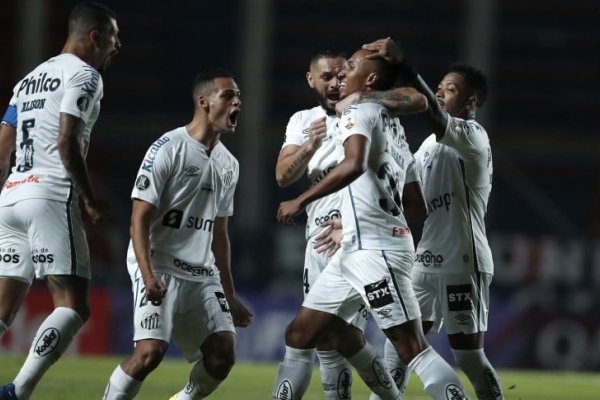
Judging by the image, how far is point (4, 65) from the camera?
77.6 feet

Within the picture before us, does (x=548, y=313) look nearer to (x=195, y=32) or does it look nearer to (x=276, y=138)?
(x=276, y=138)

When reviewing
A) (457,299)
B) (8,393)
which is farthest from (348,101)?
(8,393)

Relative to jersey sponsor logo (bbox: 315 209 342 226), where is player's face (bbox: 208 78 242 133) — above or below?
above

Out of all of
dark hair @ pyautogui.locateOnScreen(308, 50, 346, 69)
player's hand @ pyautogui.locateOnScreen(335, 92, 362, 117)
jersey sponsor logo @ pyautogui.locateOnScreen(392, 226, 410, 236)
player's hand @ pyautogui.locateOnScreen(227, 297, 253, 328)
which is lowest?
player's hand @ pyautogui.locateOnScreen(227, 297, 253, 328)

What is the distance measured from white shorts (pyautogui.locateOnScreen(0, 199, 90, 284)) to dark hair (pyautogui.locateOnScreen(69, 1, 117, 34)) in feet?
3.49

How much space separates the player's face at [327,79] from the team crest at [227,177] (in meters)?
0.94

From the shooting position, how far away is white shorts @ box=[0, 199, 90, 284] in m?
7.14

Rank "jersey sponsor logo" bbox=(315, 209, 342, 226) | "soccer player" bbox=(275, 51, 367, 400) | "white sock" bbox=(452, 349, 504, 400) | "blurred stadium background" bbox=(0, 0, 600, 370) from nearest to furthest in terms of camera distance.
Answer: "soccer player" bbox=(275, 51, 367, 400), "white sock" bbox=(452, 349, 504, 400), "jersey sponsor logo" bbox=(315, 209, 342, 226), "blurred stadium background" bbox=(0, 0, 600, 370)

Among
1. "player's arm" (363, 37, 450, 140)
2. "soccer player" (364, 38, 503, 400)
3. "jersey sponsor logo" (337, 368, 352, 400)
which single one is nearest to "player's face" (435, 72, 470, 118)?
"soccer player" (364, 38, 503, 400)

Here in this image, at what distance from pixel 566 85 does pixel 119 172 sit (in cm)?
952

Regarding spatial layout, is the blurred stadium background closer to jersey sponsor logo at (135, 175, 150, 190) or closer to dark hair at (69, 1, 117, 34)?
dark hair at (69, 1, 117, 34)

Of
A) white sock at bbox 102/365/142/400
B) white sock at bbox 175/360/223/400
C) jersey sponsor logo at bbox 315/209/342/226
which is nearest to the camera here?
white sock at bbox 102/365/142/400

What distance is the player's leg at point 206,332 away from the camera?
7164 mm

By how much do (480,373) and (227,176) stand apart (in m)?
1.99
